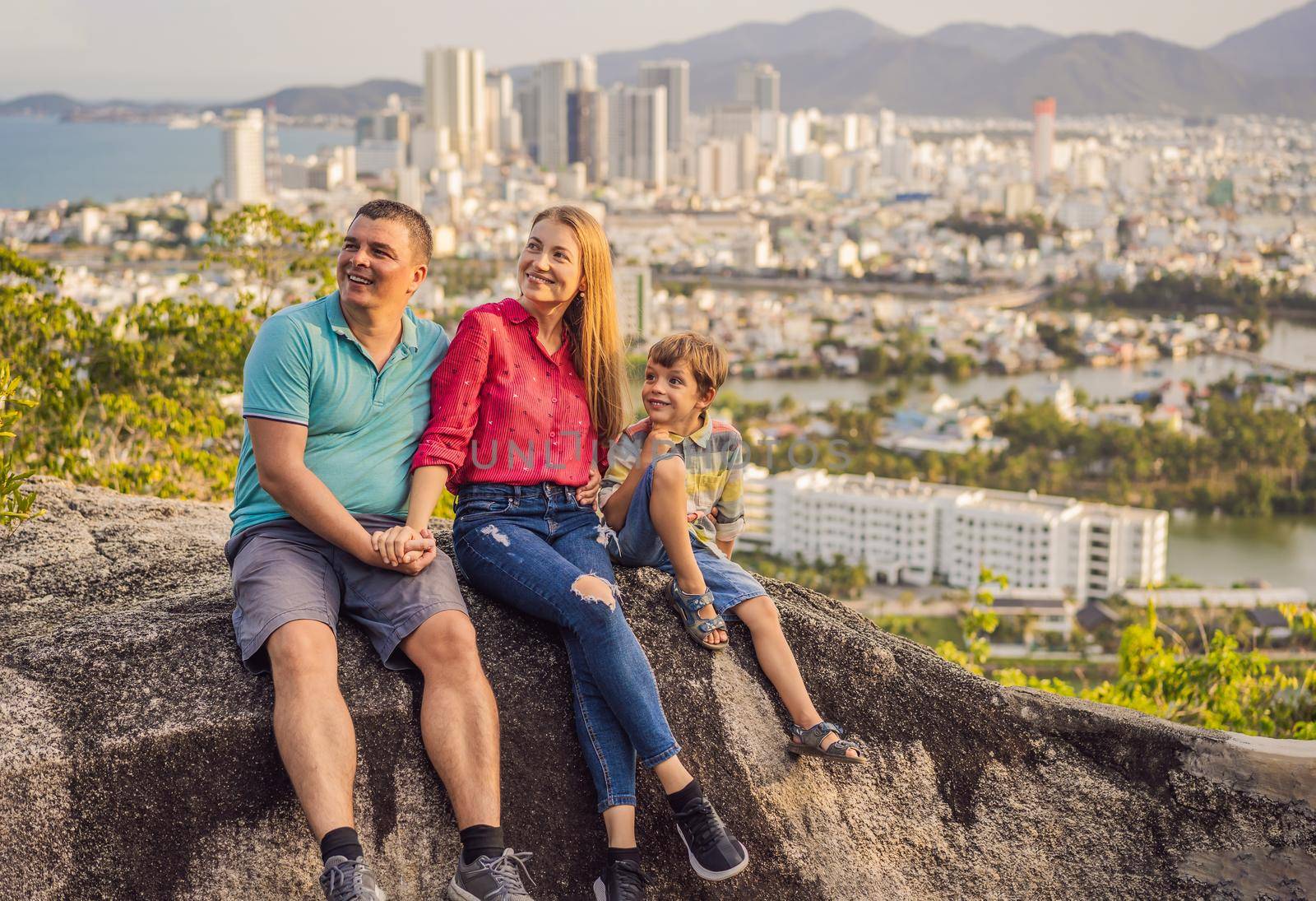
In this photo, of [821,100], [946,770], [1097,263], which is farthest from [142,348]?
[821,100]

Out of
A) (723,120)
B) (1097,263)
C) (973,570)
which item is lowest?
(973,570)

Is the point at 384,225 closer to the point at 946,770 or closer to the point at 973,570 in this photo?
the point at 946,770

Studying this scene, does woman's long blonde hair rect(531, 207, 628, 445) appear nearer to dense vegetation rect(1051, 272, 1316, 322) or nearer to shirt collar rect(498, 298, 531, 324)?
shirt collar rect(498, 298, 531, 324)

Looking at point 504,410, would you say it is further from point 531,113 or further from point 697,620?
point 531,113

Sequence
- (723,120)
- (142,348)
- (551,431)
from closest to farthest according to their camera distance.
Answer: (551,431) → (142,348) → (723,120)

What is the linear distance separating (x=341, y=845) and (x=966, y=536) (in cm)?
1320

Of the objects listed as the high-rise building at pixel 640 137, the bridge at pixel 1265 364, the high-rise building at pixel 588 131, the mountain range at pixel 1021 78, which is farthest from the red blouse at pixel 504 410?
the mountain range at pixel 1021 78

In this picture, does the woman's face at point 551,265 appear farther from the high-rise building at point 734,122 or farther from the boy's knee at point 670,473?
the high-rise building at point 734,122

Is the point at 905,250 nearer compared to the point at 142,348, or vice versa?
the point at 142,348

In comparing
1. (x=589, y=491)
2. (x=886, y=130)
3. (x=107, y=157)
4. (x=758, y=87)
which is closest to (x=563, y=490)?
(x=589, y=491)

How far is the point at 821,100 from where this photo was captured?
3691 inches

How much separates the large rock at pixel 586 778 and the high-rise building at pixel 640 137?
178ft

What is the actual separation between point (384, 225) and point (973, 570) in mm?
12953

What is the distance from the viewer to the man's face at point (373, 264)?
1408 mm
